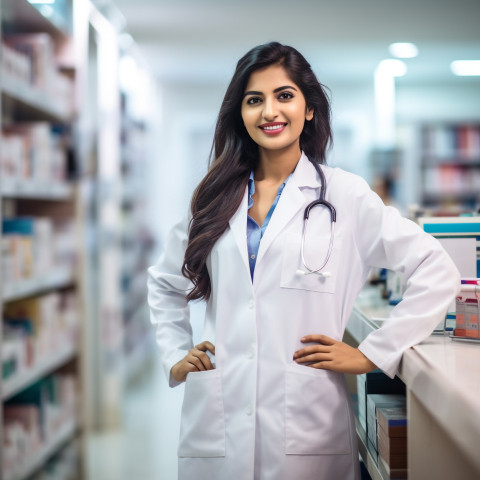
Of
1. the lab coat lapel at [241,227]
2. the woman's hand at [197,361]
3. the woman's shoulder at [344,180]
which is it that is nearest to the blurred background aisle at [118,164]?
the lab coat lapel at [241,227]

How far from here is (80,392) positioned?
3479 mm

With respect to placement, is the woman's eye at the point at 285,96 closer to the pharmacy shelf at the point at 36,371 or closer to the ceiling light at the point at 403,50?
the pharmacy shelf at the point at 36,371

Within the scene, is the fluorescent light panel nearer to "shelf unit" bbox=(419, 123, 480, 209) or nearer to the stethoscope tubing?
the stethoscope tubing

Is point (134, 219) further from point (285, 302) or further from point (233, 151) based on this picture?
point (285, 302)

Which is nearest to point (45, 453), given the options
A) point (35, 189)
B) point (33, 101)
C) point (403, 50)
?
point (35, 189)

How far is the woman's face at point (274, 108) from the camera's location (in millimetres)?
1555

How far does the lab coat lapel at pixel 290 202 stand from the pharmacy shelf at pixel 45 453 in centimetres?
164

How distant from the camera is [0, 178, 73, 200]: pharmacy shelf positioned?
2514 millimetres

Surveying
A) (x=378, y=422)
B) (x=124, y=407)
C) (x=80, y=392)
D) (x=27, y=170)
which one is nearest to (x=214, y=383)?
(x=378, y=422)

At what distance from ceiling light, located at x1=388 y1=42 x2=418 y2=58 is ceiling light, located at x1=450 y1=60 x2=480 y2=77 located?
2.66 feet

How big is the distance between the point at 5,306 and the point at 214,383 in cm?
186

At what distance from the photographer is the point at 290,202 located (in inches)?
61.3

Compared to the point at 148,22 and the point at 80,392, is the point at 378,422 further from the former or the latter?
the point at 148,22

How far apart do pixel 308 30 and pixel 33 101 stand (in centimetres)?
387
